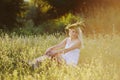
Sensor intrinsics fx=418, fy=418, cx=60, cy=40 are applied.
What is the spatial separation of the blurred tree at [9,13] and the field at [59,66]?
12.9 ft

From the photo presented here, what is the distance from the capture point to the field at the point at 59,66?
4.46 metres

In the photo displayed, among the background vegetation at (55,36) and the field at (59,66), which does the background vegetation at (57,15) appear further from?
the field at (59,66)

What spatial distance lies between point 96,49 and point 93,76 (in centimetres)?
216

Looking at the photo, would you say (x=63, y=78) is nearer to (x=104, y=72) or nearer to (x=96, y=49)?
(x=104, y=72)

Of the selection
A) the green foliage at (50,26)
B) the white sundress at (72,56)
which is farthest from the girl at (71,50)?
the green foliage at (50,26)

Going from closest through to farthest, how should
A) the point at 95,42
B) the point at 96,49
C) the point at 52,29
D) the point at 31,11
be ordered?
the point at 96,49, the point at 95,42, the point at 52,29, the point at 31,11

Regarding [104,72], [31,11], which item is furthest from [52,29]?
[104,72]

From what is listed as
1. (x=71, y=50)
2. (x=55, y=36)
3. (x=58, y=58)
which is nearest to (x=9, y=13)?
(x=55, y=36)

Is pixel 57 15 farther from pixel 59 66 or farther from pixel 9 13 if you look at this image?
pixel 59 66

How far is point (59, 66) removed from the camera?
504 centimetres

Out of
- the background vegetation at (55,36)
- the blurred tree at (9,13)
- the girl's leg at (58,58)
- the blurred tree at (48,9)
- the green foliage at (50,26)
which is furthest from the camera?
the blurred tree at (48,9)

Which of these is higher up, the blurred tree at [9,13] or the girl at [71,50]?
the blurred tree at [9,13]

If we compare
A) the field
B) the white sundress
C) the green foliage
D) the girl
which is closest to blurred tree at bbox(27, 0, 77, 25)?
the green foliage

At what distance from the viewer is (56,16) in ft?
43.5
